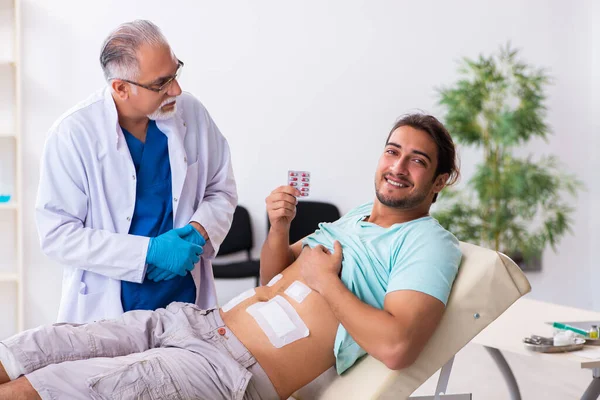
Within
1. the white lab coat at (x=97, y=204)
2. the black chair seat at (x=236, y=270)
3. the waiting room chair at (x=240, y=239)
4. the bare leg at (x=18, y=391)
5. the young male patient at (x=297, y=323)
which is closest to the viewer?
the bare leg at (x=18, y=391)

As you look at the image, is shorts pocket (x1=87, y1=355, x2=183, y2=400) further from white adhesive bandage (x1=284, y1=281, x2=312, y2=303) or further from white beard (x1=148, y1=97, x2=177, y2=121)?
white beard (x1=148, y1=97, x2=177, y2=121)

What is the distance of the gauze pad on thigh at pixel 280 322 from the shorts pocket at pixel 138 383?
0.84ft

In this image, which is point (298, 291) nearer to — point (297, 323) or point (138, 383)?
point (297, 323)

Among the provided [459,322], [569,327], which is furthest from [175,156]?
[569,327]

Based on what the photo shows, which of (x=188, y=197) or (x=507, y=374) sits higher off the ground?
(x=188, y=197)

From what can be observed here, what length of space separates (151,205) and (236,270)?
2072mm

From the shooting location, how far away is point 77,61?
4188mm

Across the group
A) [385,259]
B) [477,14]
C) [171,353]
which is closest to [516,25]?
[477,14]

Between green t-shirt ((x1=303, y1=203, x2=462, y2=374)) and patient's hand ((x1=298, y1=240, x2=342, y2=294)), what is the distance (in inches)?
1.4

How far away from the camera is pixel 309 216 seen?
451 cm

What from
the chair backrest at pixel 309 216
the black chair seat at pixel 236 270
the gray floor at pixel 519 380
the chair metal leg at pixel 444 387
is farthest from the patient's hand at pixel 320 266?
the chair backrest at pixel 309 216

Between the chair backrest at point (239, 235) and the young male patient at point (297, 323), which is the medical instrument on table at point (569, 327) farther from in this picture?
the chair backrest at point (239, 235)

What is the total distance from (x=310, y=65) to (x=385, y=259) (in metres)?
3.04

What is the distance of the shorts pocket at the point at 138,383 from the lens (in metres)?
1.49
